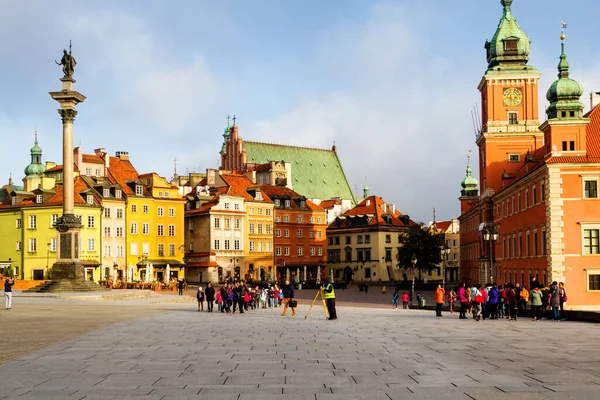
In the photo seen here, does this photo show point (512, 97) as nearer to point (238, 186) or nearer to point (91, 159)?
point (238, 186)

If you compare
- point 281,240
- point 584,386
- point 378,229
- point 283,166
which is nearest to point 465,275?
point 378,229

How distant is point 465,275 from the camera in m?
113

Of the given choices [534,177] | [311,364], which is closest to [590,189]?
[534,177]

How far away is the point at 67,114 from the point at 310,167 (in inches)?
3761

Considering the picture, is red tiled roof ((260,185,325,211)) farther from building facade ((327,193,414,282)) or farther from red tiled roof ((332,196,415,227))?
red tiled roof ((332,196,415,227))

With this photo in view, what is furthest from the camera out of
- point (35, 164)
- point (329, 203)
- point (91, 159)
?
point (329, 203)

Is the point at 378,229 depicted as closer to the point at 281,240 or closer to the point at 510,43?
the point at 281,240

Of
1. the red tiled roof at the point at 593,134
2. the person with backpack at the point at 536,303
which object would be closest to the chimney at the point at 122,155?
the red tiled roof at the point at 593,134

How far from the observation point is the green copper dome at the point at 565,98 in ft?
189

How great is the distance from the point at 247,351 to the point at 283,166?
4531 inches

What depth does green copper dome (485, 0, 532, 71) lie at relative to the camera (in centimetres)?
8400

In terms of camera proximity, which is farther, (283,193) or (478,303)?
(283,193)

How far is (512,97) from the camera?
3287 inches

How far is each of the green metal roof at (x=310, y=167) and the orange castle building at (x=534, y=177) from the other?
5909cm
